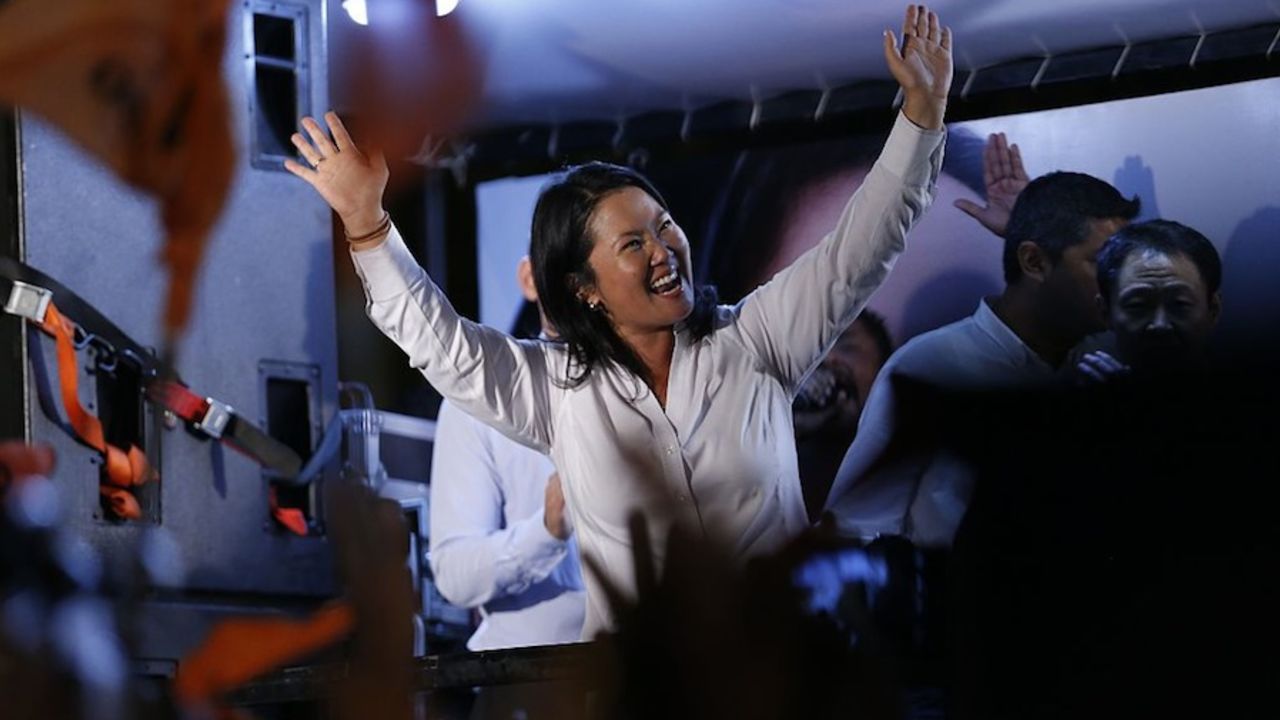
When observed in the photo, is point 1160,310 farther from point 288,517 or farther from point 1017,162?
point 288,517

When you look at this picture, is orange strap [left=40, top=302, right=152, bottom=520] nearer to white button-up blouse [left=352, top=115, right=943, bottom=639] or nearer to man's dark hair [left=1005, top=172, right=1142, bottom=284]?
white button-up blouse [left=352, top=115, right=943, bottom=639]

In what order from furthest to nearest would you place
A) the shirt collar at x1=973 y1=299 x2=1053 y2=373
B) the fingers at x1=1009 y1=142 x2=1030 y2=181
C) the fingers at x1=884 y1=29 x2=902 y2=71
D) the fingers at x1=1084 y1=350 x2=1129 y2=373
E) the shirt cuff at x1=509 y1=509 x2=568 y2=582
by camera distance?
the fingers at x1=1009 y1=142 x2=1030 y2=181
the shirt collar at x1=973 y1=299 x2=1053 y2=373
the fingers at x1=1084 y1=350 x2=1129 y2=373
the shirt cuff at x1=509 y1=509 x2=568 y2=582
the fingers at x1=884 y1=29 x2=902 y2=71

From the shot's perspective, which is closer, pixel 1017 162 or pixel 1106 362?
pixel 1106 362

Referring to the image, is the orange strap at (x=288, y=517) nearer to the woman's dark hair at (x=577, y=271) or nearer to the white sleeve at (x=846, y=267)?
the woman's dark hair at (x=577, y=271)

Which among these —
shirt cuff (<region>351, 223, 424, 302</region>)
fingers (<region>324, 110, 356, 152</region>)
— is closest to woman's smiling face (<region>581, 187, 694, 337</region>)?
shirt cuff (<region>351, 223, 424, 302</region>)

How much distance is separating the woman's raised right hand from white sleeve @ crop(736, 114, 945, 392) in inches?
18.6

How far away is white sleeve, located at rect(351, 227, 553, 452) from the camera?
84.5 inches

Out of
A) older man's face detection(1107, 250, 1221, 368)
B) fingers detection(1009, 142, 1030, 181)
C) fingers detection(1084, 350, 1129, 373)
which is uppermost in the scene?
fingers detection(1009, 142, 1030, 181)

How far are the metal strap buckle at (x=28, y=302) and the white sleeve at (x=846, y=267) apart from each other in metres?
1.17

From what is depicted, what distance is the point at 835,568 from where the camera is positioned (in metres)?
0.77

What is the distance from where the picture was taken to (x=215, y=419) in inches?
125

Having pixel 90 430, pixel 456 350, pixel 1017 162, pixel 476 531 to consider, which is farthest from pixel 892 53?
pixel 1017 162

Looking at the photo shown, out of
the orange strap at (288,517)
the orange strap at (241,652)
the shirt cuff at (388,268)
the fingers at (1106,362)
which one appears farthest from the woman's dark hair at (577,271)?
the orange strap at (241,652)

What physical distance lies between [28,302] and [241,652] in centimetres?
Answer: 239
